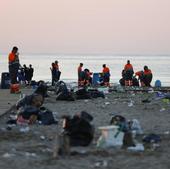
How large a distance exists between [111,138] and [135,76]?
26.5 meters

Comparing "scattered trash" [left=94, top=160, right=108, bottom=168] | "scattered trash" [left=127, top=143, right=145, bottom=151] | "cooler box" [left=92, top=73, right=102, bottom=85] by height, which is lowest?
"scattered trash" [left=94, top=160, right=108, bottom=168]

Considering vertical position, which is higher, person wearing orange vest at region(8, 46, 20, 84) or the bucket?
person wearing orange vest at region(8, 46, 20, 84)

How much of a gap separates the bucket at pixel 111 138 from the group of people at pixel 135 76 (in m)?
24.5

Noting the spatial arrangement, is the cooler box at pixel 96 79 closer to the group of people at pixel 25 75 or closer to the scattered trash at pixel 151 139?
the group of people at pixel 25 75

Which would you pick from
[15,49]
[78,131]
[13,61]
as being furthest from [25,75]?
[78,131]

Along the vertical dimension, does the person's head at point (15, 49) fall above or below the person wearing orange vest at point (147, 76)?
above

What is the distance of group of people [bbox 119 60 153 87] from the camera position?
36.2 metres

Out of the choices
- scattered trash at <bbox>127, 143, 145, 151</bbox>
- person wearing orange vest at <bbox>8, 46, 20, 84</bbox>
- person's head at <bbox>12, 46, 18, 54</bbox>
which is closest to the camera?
scattered trash at <bbox>127, 143, 145, 151</bbox>

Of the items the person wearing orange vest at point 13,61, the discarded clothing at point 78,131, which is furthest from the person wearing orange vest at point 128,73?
the discarded clothing at point 78,131

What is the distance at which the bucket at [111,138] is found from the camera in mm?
11484

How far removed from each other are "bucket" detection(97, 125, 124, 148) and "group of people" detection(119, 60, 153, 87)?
24.5 metres

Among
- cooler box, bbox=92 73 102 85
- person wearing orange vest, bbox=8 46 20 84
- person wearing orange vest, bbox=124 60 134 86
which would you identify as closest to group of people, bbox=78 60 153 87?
person wearing orange vest, bbox=124 60 134 86

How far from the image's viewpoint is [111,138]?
11547 mm

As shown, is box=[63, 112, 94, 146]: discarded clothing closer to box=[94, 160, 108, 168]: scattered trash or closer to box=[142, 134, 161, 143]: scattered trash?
box=[142, 134, 161, 143]: scattered trash
